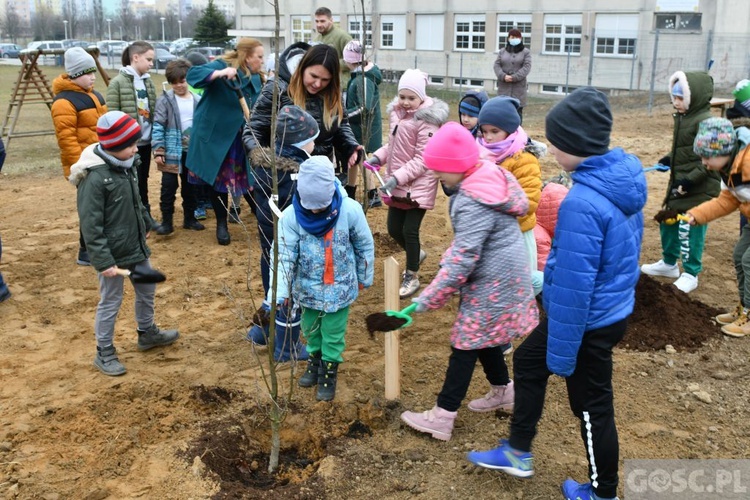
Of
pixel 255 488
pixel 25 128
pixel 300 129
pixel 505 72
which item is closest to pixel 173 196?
pixel 300 129

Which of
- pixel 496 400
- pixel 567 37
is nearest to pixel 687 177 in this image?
pixel 496 400

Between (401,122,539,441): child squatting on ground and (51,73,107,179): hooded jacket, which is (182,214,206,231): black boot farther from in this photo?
(401,122,539,441): child squatting on ground

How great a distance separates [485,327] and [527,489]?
0.80m

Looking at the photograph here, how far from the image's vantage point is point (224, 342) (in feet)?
16.4

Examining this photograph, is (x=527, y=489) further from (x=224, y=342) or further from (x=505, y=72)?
(x=505, y=72)

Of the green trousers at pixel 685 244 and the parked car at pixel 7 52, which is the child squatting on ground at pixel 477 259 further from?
the parked car at pixel 7 52

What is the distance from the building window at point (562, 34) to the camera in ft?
83.7

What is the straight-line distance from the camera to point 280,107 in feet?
15.3

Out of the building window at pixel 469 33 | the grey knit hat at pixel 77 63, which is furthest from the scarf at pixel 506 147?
the building window at pixel 469 33

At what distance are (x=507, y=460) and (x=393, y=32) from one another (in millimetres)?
30812

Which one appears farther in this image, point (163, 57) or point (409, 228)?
point (163, 57)

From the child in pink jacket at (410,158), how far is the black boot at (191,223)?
2.77 metres

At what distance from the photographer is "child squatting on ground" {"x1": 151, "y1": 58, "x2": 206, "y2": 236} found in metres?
7.00

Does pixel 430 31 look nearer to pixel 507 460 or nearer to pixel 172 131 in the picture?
pixel 172 131
